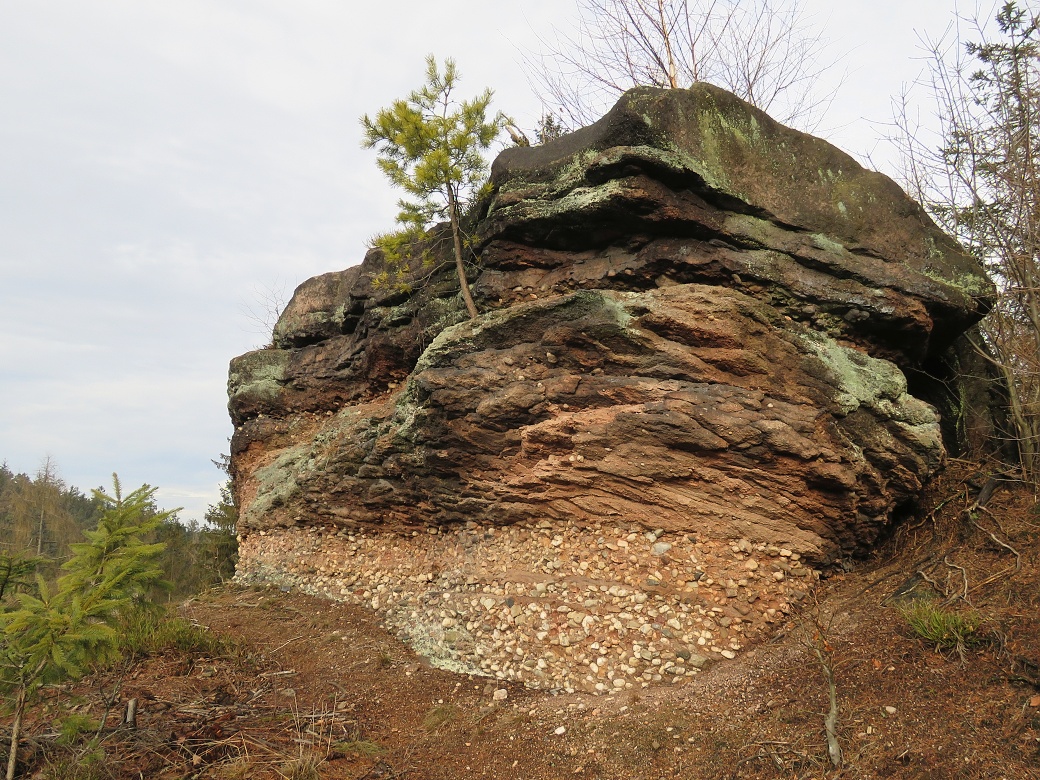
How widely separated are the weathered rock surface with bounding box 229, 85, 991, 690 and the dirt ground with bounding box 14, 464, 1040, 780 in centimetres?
92

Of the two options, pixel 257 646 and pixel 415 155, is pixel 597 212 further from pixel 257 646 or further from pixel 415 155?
pixel 257 646

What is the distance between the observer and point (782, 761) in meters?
4.12

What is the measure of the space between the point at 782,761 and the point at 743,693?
913mm

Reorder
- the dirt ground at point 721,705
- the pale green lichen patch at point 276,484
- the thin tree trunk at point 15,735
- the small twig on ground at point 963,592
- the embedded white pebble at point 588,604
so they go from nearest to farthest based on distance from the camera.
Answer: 1. the thin tree trunk at point 15,735
2. the dirt ground at point 721,705
3. the small twig on ground at point 963,592
4. the embedded white pebble at point 588,604
5. the pale green lichen patch at point 276,484

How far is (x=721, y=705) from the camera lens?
495cm

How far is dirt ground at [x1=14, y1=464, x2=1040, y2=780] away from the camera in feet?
13.4

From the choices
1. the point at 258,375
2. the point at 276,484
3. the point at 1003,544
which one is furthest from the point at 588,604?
the point at 258,375

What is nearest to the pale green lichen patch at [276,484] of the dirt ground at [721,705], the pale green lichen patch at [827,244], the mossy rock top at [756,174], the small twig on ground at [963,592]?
the dirt ground at [721,705]

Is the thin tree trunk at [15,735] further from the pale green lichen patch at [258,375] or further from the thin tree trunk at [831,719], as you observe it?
the pale green lichen patch at [258,375]

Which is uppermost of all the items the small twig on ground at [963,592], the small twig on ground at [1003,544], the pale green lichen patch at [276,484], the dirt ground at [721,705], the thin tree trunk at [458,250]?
the thin tree trunk at [458,250]

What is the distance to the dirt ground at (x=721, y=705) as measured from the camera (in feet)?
13.4

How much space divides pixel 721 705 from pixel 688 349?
356 centimetres

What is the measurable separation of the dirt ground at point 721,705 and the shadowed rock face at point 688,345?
0.94 meters

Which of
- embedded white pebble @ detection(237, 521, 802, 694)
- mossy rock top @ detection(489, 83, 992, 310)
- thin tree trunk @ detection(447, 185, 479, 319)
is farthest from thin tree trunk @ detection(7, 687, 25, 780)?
mossy rock top @ detection(489, 83, 992, 310)
